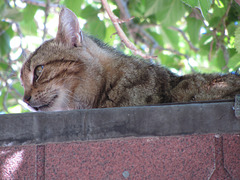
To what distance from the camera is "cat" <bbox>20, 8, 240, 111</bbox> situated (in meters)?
1.98

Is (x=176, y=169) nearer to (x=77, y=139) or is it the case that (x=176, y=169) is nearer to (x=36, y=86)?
(x=77, y=139)

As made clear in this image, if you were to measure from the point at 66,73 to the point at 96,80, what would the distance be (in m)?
0.22

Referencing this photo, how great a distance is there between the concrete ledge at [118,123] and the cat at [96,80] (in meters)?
0.57

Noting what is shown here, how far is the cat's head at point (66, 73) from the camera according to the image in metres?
2.16

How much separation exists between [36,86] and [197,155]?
133 centimetres

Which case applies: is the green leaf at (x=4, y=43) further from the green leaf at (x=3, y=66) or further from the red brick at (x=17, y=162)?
the red brick at (x=17, y=162)

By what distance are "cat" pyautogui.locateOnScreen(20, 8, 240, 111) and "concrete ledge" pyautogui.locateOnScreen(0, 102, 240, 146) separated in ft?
1.86

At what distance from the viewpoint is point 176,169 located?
52.1 inches

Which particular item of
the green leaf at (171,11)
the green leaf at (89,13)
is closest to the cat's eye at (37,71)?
the green leaf at (89,13)

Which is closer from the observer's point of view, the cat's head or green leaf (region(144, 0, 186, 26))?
the cat's head

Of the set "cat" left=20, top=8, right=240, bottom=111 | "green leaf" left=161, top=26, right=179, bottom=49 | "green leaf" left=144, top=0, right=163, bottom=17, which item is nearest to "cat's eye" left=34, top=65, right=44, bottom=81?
"cat" left=20, top=8, right=240, bottom=111

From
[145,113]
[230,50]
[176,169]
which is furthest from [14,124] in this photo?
[230,50]

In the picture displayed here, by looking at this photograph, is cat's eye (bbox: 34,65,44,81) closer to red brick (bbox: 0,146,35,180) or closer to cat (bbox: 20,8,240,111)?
cat (bbox: 20,8,240,111)

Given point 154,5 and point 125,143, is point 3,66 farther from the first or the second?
point 125,143
